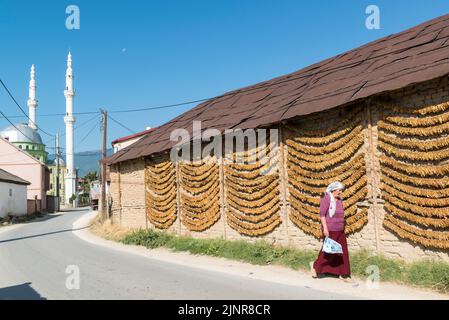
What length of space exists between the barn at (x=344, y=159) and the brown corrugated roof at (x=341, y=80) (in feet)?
0.16

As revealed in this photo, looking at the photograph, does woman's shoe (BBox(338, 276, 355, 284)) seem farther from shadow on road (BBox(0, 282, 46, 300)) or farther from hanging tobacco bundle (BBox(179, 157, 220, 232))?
hanging tobacco bundle (BBox(179, 157, 220, 232))

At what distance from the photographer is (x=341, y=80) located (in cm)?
1122

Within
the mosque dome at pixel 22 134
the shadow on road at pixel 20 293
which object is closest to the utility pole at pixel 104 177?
the shadow on road at pixel 20 293

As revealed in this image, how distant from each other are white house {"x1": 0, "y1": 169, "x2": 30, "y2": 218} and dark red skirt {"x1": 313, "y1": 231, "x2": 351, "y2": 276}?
3201cm

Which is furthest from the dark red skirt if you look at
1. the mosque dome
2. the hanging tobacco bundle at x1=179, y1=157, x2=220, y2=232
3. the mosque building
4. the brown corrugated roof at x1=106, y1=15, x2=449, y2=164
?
the mosque dome

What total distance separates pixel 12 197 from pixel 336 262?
116 ft

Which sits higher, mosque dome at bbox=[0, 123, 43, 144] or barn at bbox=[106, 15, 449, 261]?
mosque dome at bbox=[0, 123, 43, 144]

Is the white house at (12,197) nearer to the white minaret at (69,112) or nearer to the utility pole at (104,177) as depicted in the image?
the utility pole at (104,177)

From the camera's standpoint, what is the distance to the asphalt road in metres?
7.09

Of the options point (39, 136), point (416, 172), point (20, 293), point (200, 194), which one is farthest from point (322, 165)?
point (39, 136)
